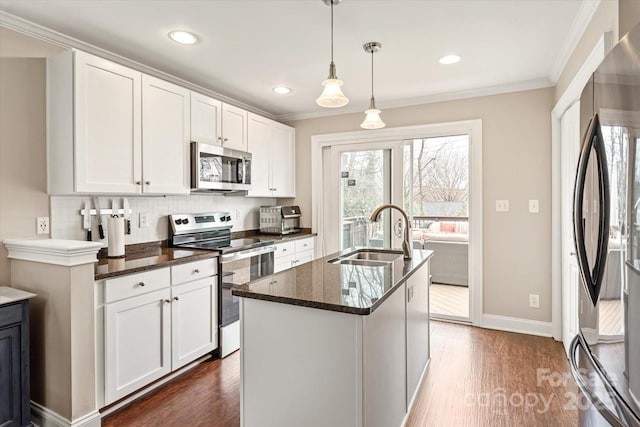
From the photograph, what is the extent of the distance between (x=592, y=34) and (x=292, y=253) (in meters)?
3.04

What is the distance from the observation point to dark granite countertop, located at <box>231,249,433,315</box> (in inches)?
56.5

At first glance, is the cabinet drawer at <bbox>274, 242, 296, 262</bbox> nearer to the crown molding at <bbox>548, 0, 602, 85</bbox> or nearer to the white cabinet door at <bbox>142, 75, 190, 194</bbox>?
the white cabinet door at <bbox>142, 75, 190, 194</bbox>

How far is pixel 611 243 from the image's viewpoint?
90 cm

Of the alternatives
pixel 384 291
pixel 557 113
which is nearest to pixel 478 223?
pixel 557 113

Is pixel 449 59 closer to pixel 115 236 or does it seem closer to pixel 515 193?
pixel 515 193

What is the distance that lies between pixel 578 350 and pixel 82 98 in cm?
274

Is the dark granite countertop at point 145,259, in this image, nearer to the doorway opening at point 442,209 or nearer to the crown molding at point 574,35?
the doorway opening at point 442,209

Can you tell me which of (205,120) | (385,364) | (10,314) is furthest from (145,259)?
(385,364)

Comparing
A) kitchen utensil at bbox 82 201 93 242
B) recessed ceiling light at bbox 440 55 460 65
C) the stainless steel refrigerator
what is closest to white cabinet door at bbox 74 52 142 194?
kitchen utensil at bbox 82 201 93 242

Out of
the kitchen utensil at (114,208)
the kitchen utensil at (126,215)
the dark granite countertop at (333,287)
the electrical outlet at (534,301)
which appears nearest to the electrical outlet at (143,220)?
the kitchen utensil at (126,215)

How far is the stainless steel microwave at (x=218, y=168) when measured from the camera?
10.00ft

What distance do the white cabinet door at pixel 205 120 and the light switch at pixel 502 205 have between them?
2.73 meters

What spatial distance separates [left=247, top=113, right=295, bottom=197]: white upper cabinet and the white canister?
1.46m

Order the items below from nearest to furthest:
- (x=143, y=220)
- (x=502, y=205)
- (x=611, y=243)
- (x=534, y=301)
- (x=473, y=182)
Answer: (x=611, y=243) < (x=143, y=220) < (x=534, y=301) < (x=502, y=205) < (x=473, y=182)
